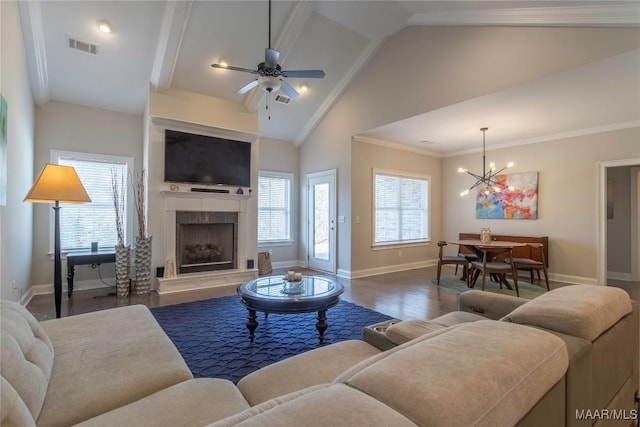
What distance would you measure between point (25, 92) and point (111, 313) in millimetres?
3579

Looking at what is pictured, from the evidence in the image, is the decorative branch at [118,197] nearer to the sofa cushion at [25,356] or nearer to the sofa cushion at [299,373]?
the sofa cushion at [25,356]

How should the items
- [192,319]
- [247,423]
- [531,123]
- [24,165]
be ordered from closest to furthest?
[247,423] → [192,319] → [24,165] → [531,123]

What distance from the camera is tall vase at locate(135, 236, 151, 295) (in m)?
4.51

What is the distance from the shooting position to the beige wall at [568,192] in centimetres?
508

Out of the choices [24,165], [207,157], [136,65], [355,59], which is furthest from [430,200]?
[24,165]

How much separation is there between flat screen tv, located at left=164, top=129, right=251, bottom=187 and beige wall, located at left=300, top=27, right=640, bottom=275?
182 cm

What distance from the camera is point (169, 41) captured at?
4.00 metres

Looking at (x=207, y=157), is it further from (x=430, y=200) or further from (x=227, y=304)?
(x=430, y=200)

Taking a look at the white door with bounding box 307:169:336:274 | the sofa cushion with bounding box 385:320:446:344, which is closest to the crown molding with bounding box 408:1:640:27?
the white door with bounding box 307:169:336:274

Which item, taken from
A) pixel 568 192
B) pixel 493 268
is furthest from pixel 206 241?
pixel 568 192

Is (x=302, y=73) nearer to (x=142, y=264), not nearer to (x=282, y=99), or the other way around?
(x=282, y=99)

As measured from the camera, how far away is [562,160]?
18.1 feet

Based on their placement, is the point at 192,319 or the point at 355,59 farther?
the point at 355,59

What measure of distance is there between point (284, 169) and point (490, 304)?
5.48 metres
